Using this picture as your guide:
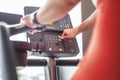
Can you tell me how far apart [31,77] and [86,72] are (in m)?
1.36

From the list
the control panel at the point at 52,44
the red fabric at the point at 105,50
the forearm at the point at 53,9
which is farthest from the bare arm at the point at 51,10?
the control panel at the point at 52,44

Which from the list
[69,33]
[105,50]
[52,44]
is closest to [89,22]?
[69,33]

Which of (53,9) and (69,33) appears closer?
(53,9)

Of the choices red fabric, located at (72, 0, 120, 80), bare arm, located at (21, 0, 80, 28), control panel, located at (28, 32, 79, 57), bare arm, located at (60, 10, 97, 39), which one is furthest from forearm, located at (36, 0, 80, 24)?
control panel, located at (28, 32, 79, 57)

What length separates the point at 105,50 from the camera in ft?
3.42

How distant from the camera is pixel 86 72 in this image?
1.04 metres

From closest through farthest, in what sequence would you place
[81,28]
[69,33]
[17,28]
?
[17,28] < [81,28] < [69,33]

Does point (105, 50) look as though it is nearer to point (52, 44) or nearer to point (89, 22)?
point (89, 22)

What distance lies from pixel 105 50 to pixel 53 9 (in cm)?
26

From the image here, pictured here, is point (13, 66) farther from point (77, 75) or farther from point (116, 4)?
point (116, 4)

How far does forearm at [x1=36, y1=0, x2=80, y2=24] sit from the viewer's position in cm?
102

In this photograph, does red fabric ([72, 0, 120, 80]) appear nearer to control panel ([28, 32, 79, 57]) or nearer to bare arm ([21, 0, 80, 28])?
bare arm ([21, 0, 80, 28])

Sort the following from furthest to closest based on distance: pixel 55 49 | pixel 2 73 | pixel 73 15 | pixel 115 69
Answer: pixel 73 15
pixel 55 49
pixel 115 69
pixel 2 73

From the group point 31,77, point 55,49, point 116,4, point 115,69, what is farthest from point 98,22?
point 31,77
